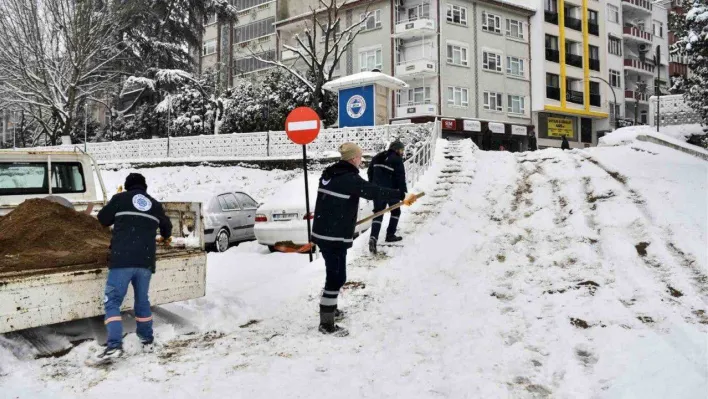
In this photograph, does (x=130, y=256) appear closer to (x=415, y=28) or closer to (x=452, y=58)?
(x=415, y=28)

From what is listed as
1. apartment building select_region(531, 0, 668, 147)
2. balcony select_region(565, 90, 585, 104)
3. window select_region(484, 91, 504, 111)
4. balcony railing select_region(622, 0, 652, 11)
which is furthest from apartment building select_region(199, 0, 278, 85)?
balcony railing select_region(622, 0, 652, 11)

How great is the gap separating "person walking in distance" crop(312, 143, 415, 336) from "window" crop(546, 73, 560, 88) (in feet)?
130

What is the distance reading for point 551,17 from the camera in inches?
1638

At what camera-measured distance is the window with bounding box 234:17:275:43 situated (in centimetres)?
4491

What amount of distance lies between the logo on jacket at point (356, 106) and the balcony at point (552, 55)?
25784mm

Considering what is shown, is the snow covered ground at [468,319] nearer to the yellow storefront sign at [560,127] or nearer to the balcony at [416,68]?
the balcony at [416,68]

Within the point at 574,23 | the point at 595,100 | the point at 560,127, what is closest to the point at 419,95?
the point at 560,127

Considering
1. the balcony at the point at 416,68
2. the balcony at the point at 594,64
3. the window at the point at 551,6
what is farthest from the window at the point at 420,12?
the balcony at the point at 594,64

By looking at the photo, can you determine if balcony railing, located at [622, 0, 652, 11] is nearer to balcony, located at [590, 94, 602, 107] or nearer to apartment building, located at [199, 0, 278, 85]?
balcony, located at [590, 94, 602, 107]

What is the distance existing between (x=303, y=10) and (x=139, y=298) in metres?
40.6

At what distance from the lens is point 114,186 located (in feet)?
77.5

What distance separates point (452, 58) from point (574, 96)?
12.3 meters

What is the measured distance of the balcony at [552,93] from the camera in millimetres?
40844

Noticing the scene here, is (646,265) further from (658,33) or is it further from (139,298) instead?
(658,33)
